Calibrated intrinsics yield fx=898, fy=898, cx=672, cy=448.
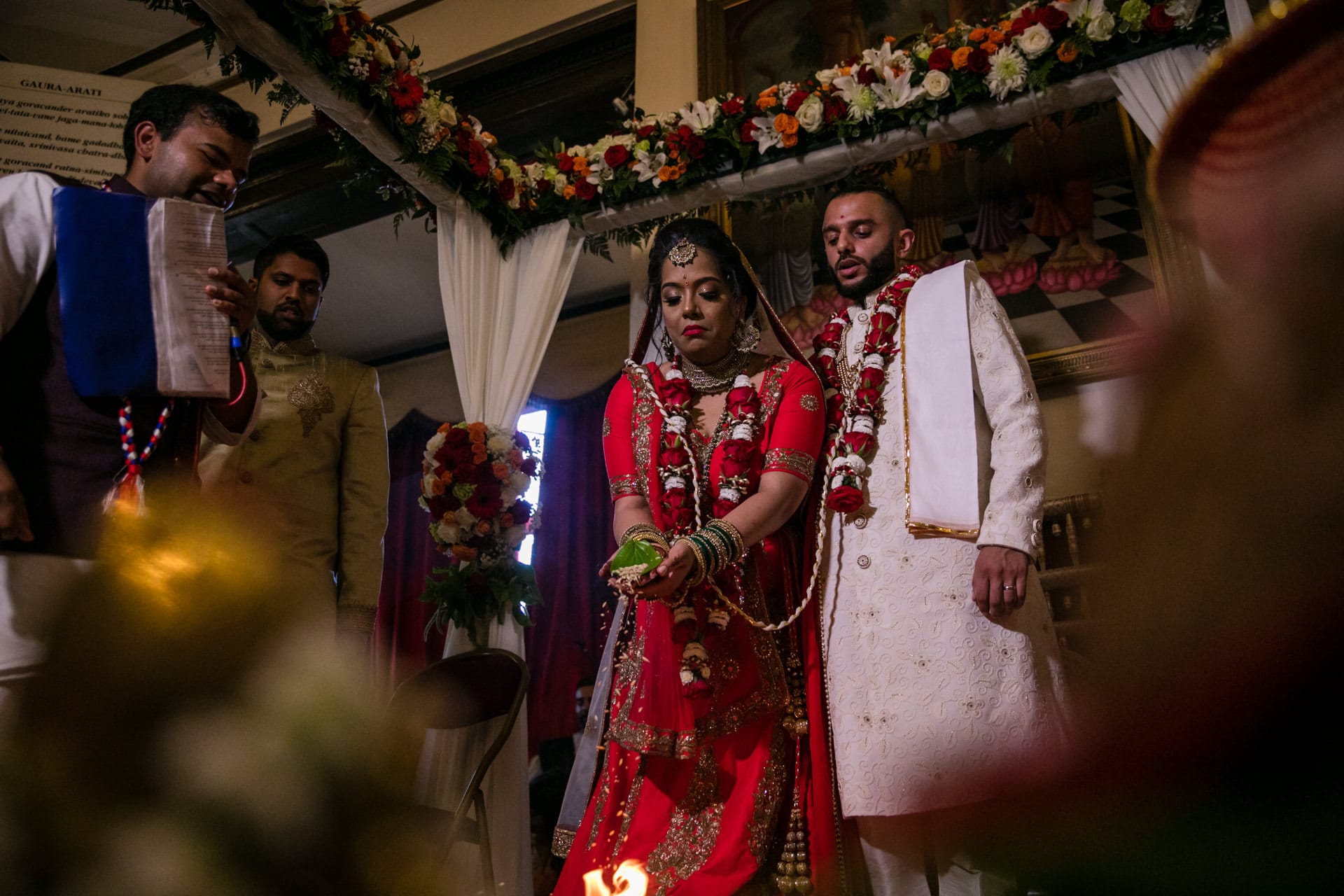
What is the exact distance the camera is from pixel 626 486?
7.85ft

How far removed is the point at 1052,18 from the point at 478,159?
230 centimetres

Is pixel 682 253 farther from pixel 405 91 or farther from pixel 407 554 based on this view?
pixel 407 554

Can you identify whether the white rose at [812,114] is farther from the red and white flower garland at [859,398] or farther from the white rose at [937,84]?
the red and white flower garland at [859,398]

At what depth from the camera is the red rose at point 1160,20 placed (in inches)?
119

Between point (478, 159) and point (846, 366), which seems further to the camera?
point (478, 159)

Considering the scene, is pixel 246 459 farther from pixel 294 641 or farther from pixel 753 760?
pixel 294 641

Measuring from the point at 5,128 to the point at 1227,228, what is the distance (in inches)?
226

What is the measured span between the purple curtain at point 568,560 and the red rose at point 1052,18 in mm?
4327

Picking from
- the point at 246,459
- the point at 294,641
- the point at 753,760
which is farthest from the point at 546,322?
the point at 294,641

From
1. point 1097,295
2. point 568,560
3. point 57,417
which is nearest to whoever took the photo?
point 57,417

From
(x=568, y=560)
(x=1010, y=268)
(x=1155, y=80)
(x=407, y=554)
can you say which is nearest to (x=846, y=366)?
(x=1155, y=80)

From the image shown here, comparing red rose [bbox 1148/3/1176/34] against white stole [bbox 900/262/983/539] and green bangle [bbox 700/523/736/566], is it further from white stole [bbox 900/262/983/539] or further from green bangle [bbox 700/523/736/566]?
green bangle [bbox 700/523/736/566]

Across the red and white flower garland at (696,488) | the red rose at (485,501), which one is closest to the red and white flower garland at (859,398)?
the red and white flower garland at (696,488)

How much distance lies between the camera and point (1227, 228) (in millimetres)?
329
